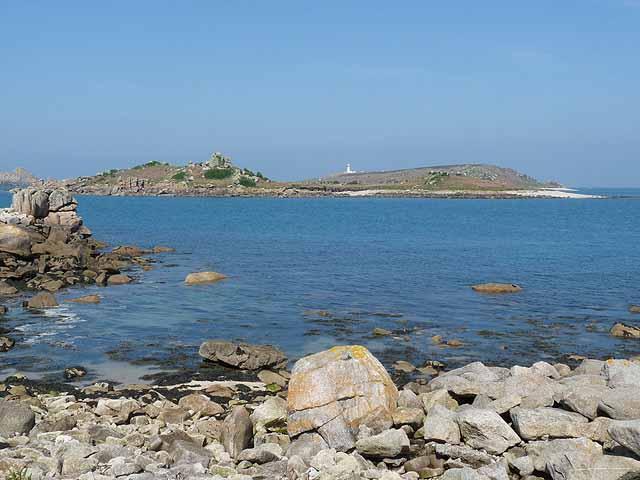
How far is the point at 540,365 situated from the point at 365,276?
78.1ft

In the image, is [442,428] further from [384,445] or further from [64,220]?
[64,220]

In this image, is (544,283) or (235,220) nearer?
(544,283)

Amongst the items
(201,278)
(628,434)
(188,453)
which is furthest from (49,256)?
(628,434)

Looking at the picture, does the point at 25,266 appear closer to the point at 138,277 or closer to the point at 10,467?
the point at 138,277

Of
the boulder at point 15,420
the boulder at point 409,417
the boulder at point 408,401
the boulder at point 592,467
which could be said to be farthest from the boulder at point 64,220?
the boulder at point 592,467

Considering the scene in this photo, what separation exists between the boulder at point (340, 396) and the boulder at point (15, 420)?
510 cm

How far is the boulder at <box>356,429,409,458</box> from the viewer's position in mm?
12664

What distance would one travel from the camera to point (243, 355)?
21.0 m

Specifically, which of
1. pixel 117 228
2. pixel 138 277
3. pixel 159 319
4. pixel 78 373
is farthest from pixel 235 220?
pixel 78 373

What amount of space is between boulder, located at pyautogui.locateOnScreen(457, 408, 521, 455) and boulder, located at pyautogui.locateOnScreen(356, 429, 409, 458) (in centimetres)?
110

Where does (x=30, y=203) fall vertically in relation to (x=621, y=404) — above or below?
above

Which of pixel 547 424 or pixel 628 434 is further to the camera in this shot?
pixel 547 424

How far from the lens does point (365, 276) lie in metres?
41.2

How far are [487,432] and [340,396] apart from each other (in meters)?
2.88
